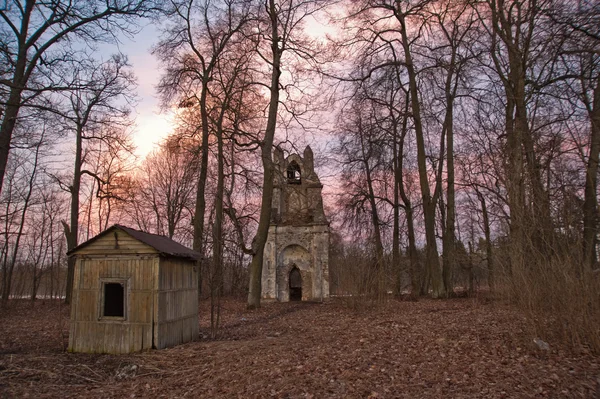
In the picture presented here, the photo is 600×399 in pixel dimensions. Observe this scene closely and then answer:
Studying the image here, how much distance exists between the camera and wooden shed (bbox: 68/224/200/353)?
9.77 metres

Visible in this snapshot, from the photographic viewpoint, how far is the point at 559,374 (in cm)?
599

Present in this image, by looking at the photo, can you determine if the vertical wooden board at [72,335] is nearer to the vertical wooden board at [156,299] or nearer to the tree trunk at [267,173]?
the vertical wooden board at [156,299]

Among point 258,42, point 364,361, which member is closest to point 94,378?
point 364,361

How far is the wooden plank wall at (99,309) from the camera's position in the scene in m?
9.74

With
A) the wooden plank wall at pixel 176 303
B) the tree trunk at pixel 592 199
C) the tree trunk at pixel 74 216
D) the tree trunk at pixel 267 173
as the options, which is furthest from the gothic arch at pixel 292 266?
the tree trunk at pixel 592 199

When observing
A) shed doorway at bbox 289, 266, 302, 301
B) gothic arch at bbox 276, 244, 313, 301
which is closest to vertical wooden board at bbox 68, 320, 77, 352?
gothic arch at bbox 276, 244, 313, 301

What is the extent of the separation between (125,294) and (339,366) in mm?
5683

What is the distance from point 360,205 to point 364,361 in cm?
1899

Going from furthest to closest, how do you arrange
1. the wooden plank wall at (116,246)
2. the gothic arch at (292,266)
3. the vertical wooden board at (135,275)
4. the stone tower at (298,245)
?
the gothic arch at (292,266)
the stone tower at (298,245)
the wooden plank wall at (116,246)
the vertical wooden board at (135,275)

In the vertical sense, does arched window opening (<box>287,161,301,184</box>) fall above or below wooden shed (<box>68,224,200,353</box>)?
above

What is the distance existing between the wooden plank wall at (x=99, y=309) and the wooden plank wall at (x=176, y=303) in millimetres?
275

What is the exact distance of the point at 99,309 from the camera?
10062 mm

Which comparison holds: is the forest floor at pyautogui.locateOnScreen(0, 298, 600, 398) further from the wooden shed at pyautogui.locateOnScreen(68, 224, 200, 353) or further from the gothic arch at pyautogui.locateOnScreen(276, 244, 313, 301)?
the gothic arch at pyautogui.locateOnScreen(276, 244, 313, 301)

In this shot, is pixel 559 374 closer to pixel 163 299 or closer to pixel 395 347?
pixel 395 347
